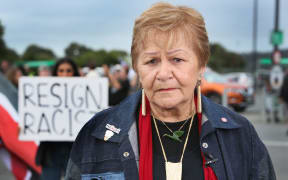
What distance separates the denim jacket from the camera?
6.46 ft

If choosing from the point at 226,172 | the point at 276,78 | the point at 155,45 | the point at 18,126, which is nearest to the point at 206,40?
the point at 155,45

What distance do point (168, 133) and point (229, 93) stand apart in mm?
15054

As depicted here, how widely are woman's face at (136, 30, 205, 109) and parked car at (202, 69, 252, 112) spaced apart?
14592 mm

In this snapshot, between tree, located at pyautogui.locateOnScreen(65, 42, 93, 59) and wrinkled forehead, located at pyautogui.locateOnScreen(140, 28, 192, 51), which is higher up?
wrinkled forehead, located at pyautogui.locateOnScreen(140, 28, 192, 51)

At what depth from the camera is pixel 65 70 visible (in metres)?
4.95

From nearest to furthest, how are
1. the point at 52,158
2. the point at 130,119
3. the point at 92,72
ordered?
the point at 130,119 → the point at 52,158 → the point at 92,72

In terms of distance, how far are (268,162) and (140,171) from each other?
609 mm

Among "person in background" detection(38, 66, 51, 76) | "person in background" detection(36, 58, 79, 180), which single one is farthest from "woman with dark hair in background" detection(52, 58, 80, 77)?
"person in background" detection(38, 66, 51, 76)

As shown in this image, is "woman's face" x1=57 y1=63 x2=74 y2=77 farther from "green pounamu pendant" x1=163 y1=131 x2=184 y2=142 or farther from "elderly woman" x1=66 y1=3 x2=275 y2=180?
"green pounamu pendant" x1=163 y1=131 x2=184 y2=142

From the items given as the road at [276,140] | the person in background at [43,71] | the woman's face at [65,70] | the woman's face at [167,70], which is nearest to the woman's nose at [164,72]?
the woman's face at [167,70]

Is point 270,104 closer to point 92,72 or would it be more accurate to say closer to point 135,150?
point 92,72

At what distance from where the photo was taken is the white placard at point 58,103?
4582 millimetres

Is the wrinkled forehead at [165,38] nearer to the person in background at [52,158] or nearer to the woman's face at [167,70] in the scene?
the woman's face at [167,70]

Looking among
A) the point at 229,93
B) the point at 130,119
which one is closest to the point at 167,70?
the point at 130,119
